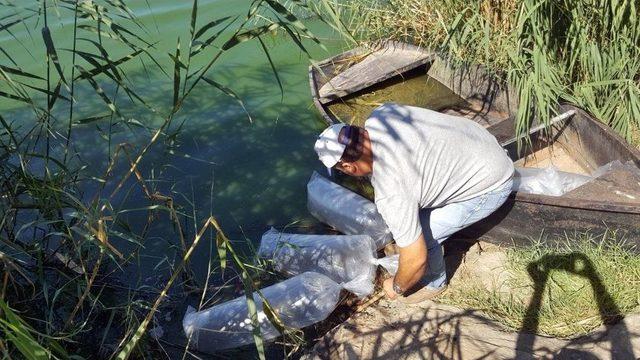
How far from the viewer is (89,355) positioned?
3.50 m

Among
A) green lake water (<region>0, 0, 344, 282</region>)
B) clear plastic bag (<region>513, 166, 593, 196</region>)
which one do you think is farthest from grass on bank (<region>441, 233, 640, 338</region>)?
green lake water (<region>0, 0, 344, 282</region>)

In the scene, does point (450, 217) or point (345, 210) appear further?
point (345, 210)

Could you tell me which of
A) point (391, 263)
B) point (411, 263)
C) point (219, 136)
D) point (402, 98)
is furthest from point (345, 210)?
point (219, 136)

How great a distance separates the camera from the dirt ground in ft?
10.7

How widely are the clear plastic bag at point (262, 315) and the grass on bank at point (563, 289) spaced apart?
2.30ft

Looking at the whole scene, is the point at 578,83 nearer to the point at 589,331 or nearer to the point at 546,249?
the point at 546,249

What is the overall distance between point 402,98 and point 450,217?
2379 mm

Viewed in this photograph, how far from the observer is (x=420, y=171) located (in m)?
3.11

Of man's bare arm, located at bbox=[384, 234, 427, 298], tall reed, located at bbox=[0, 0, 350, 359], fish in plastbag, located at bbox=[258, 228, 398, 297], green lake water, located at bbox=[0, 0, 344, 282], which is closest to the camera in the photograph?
tall reed, located at bbox=[0, 0, 350, 359]

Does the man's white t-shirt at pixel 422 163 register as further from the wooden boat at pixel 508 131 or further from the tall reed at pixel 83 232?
the tall reed at pixel 83 232

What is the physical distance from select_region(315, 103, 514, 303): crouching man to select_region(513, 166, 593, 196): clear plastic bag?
0.66m

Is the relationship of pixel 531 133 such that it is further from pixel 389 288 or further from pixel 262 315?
pixel 262 315

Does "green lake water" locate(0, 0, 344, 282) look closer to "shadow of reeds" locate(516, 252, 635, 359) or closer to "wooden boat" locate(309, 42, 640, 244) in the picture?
"wooden boat" locate(309, 42, 640, 244)

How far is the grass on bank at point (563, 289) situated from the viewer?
3432mm
